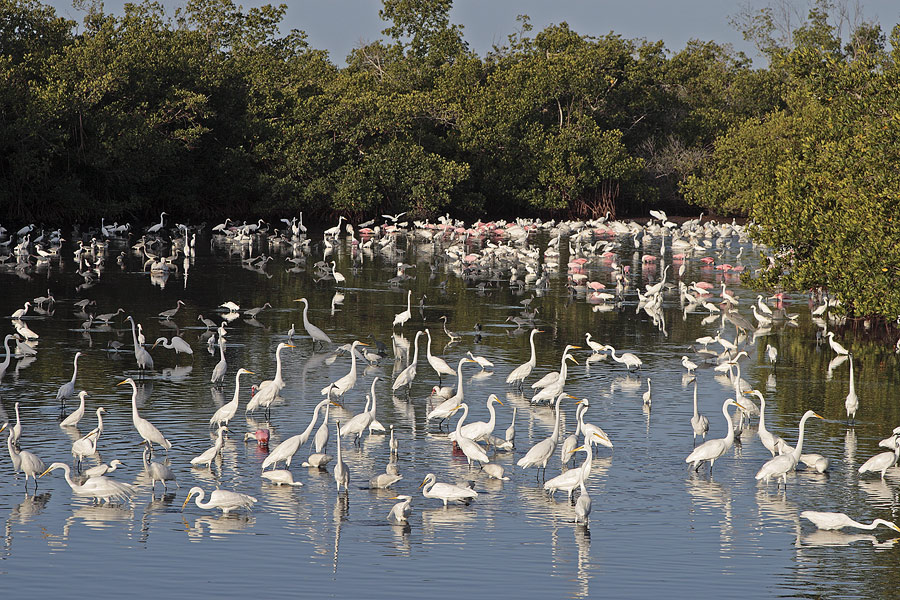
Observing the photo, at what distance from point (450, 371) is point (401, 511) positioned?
8.00 metres

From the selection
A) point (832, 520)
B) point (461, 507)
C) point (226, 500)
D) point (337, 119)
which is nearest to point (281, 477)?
point (226, 500)

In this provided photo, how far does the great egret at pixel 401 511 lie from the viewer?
1207 cm

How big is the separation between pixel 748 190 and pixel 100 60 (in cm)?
3428

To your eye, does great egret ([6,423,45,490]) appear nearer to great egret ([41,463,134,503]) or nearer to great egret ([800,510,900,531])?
great egret ([41,463,134,503])

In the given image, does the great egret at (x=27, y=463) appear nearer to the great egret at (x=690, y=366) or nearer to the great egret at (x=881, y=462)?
the great egret at (x=881, y=462)

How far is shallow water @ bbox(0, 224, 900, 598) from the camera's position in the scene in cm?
1091

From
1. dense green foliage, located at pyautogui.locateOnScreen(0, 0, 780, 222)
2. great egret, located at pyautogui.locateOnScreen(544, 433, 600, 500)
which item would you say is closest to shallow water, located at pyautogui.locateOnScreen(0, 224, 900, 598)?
great egret, located at pyautogui.locateOnScreen(544, 433, 600, 500)

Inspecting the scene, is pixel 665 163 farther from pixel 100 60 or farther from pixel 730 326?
pixel 730 326

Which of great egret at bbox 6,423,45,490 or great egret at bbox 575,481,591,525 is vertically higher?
great egret at bbox 6,423,45,490

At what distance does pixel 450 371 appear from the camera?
65.6ft

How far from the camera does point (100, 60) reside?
51.5 m

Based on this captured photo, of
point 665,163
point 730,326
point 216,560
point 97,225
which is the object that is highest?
point 665,163

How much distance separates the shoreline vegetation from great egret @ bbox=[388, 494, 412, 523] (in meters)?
23.1

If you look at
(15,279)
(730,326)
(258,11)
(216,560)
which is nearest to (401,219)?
(258,11)
